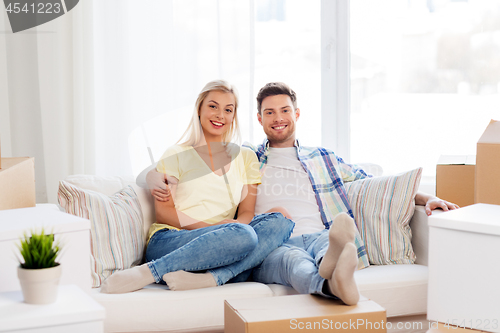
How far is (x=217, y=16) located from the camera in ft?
8.66

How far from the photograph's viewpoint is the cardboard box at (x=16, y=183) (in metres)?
1.41

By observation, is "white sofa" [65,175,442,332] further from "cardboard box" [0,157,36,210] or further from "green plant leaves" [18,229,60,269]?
"green plant leaves" [18,229,60,269]

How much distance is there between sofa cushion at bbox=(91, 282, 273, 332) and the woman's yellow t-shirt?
0.39 meters

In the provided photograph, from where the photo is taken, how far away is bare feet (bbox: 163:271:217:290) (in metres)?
1.56

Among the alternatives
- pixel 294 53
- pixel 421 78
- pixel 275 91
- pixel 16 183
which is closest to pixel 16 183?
pixel 16 183

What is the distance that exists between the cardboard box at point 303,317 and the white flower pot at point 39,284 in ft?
1.62

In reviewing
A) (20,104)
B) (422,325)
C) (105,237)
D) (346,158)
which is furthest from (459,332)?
(20,104)

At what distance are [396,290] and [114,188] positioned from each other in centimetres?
116

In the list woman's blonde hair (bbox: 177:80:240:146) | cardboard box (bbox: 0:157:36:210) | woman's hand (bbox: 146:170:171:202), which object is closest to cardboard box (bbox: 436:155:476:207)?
woman's blonde hair (bbox: 177:80:240:146)

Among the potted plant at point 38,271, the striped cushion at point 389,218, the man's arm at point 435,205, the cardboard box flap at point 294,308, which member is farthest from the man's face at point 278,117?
the potted plant at point 38,271

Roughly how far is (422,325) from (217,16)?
1853 millimetres

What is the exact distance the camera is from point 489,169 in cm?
162

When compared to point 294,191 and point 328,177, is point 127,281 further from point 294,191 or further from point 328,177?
point 328,177

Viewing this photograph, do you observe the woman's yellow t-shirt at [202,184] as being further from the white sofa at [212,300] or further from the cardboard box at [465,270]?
the cardboard box at [465,270]
